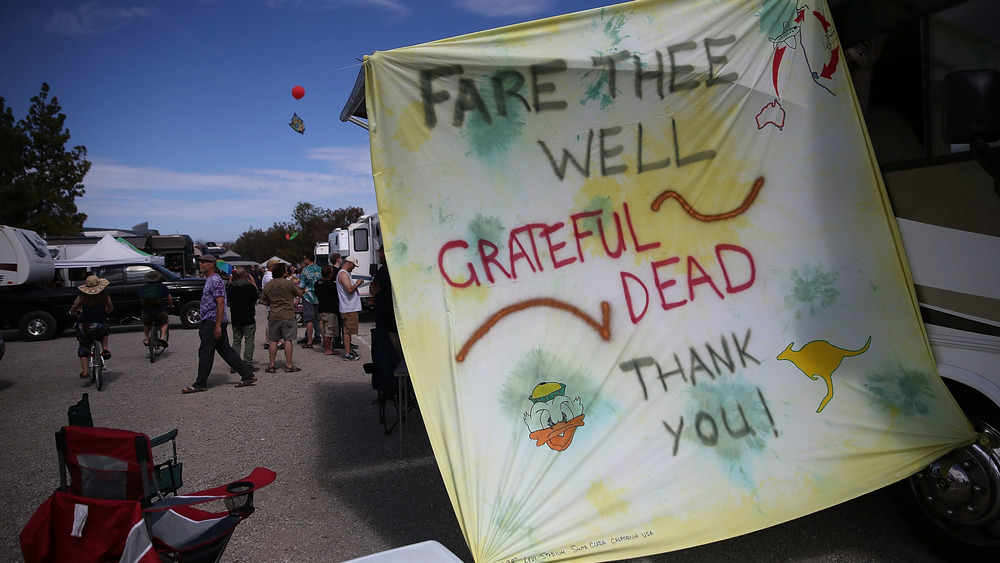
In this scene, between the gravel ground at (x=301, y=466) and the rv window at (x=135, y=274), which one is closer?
the gravel ground at (x=301, y=466)

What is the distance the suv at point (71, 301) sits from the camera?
13594 millimetres

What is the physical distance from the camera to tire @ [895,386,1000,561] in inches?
116

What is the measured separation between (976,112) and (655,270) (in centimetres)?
163

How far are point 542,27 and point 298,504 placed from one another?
366 cm

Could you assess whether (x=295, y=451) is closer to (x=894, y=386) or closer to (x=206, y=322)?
(x=206, y=322)

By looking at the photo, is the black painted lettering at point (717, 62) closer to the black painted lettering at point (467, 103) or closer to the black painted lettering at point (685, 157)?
the black painted lettering at point (685, 157)

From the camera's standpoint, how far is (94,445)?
2699 millimetres

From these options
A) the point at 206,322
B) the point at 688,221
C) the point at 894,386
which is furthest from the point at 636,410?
the point at 206,322

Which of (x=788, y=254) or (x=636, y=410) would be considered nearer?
(x=636, y=410)

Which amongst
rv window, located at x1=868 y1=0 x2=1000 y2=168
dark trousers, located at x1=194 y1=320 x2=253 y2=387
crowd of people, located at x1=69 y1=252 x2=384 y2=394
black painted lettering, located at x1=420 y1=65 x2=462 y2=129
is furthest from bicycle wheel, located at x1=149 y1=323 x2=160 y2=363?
rv window, located at x1=868 y1=0 x2=1000 y2=168

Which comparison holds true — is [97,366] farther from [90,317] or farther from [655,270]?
[655,270]

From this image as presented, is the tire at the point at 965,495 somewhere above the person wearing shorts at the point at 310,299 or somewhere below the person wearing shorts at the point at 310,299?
below

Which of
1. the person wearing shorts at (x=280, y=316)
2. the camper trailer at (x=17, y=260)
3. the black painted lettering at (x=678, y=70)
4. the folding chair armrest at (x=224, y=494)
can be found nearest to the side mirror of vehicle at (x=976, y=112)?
the black painted lettering at (x=678, y=70)

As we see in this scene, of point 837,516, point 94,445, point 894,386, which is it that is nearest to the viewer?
point 94,445
